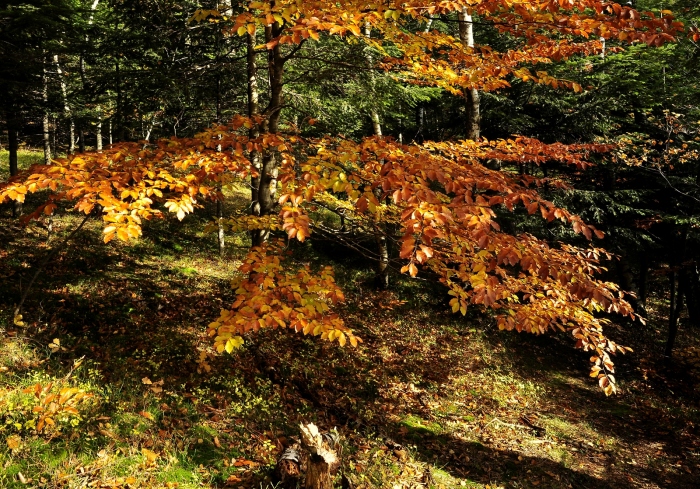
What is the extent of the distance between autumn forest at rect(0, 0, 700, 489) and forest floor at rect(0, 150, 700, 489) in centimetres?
5

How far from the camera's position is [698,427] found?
1045 centimetres

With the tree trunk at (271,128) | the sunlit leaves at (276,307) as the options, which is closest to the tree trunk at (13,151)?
the tree trunk at (271,128)

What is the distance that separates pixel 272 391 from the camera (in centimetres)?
732

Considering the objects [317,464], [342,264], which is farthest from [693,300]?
[317,464]

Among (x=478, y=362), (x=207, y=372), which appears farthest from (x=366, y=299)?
(x=207, y=372)

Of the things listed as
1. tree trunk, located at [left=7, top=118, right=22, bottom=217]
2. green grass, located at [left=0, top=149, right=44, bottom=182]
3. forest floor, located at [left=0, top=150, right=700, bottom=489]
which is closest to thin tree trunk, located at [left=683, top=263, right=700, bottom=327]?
forest floor, located at [left=0, top=150, right=700, bottom=489]

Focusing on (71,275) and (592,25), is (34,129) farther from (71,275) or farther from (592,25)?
(592,25)

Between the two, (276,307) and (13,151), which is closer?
(276,307)

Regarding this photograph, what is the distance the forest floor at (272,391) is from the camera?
4711mm

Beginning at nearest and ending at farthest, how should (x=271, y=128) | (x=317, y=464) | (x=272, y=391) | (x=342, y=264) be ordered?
(x=317, y=464)
(x=271, y=128)
(x=272, y=391)
(x=342, y=264)

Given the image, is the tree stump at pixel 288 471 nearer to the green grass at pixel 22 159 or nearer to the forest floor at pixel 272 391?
the forest floor at pixel 272 391

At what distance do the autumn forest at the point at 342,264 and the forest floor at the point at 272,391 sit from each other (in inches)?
2.1

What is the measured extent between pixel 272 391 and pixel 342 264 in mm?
8662

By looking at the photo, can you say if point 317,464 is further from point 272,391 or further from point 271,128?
point 271,128
